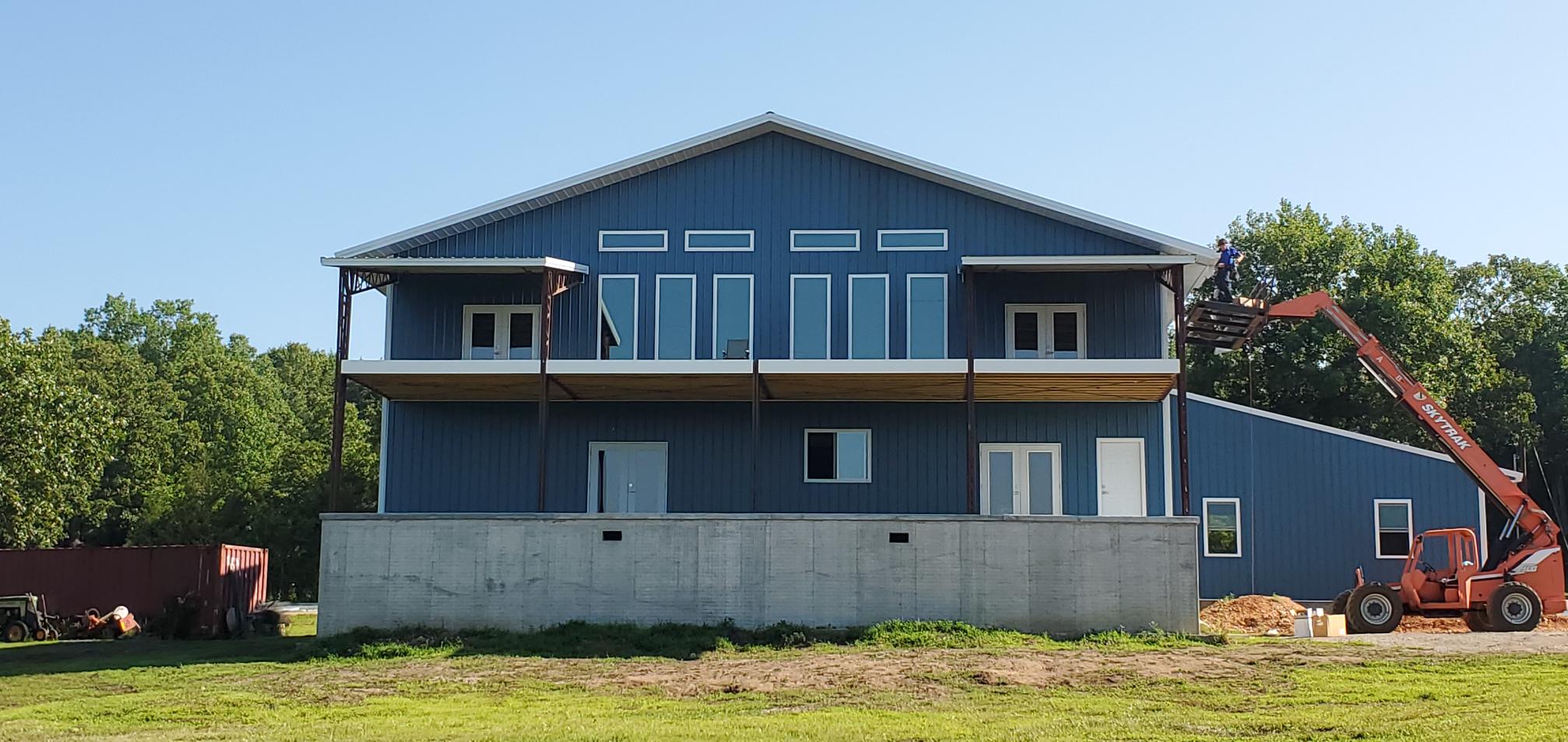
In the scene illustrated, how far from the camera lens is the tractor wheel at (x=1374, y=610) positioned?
2578 cm

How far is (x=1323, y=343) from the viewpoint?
48.9 metres

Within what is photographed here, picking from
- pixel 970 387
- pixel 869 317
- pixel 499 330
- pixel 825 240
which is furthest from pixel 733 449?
pixel 970 387

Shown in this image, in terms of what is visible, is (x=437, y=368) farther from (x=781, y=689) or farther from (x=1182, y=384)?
(x=1182, y=384)

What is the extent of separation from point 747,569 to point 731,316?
19.8 ft

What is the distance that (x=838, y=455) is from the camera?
99.3 feet

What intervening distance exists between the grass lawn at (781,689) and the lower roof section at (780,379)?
4.92 meters

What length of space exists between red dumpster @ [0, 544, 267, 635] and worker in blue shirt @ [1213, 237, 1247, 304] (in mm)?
20662

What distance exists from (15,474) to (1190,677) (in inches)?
1497

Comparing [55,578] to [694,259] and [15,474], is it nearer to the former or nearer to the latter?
[15,474]

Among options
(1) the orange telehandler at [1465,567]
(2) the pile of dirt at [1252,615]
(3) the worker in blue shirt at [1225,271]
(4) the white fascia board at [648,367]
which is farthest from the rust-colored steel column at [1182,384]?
(4) the white fascia board at [648,367]

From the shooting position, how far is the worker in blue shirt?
28.8 m

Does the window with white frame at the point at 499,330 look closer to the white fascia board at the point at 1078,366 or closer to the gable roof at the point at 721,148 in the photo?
the gable roof at the point at 721,148

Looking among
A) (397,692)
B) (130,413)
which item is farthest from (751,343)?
(130,413)

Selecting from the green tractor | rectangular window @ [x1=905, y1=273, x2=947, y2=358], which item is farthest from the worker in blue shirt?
the green tractor
